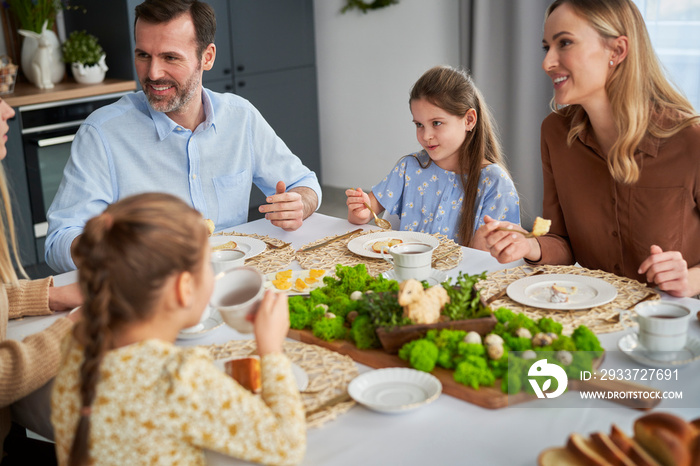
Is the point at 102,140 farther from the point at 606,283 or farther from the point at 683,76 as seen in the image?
the point at 683,76

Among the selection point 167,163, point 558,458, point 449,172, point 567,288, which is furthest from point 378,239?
point 558,458

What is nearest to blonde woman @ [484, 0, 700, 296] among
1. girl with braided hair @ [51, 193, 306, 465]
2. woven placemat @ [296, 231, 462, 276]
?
woven placemat @ [296, 231, 462, 276]

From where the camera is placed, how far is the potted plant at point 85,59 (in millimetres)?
4105

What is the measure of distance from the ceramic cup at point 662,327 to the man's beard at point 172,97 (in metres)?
1.56

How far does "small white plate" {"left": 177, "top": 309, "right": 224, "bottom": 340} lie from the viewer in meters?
1.41

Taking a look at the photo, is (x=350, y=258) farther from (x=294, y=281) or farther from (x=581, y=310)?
(x=581, y=310)

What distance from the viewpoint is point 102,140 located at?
2215mm

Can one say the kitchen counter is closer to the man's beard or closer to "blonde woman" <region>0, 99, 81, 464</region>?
the man's beard

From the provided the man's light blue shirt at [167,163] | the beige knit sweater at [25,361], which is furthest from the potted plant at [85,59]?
the beige knit sweater at [25,361]

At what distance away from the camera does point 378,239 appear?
6.41 feet

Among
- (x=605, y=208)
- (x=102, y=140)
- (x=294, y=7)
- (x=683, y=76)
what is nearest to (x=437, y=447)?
(x=605, y=208)

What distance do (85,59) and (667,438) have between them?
393 centimetres

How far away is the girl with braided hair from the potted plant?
3.43 meters

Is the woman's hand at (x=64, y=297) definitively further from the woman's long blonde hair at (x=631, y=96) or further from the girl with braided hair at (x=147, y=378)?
the woman's long blonde hair at (x=631, y=96)
